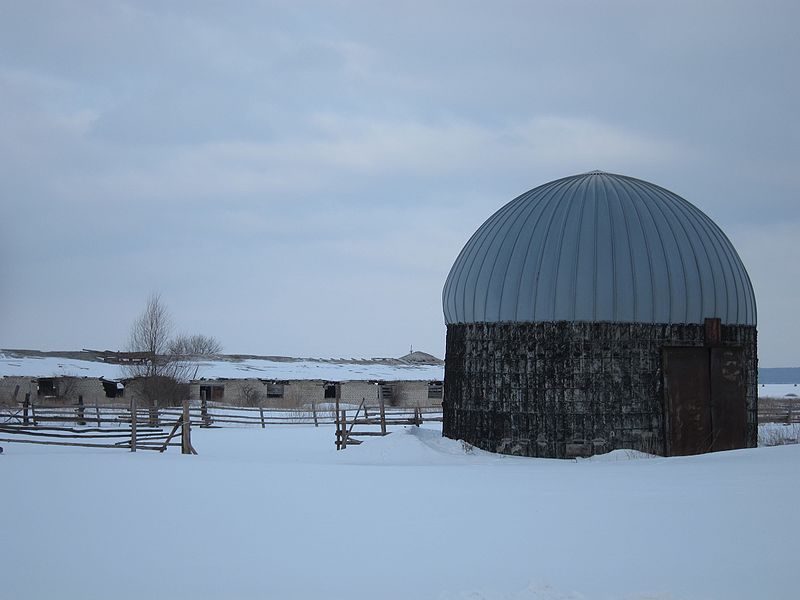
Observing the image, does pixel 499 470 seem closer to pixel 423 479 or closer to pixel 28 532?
pixel 423 479

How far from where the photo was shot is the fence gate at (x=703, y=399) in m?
19.5

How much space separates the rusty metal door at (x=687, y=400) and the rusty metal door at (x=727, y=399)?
202mm

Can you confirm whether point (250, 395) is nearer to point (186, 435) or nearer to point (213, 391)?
point (213, 391)

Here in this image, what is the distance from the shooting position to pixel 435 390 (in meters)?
49.2

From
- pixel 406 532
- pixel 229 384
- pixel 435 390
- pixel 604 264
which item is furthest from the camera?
pixel 435 390

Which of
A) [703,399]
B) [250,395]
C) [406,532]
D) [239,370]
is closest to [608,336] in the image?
[703,399]

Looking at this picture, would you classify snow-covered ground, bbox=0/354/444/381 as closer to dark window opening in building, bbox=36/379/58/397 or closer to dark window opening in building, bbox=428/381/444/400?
dark window opening in building, bbox=36/379/58/397

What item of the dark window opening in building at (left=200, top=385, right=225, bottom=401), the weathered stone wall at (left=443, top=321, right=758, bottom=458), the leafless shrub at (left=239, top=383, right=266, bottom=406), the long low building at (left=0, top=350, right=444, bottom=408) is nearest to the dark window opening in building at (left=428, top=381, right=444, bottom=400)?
the long low building at (left=0, top=350, right=444, bottom=408)

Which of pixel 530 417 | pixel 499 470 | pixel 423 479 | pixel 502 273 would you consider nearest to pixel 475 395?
pixel 530 417

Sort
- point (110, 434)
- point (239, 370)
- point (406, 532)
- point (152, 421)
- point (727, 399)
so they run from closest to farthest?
point (406, 532) < point (727, 399) < point (152, 421) < point (110, 434) < point (239, 370)

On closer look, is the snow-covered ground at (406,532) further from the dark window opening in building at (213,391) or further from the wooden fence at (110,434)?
the dark window opening in building at (213,391)

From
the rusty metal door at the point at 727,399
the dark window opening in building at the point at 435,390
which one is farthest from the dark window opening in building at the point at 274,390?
the rusty metal door at the point at 727,399

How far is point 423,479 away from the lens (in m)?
15.0

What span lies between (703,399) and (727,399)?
782 mm
